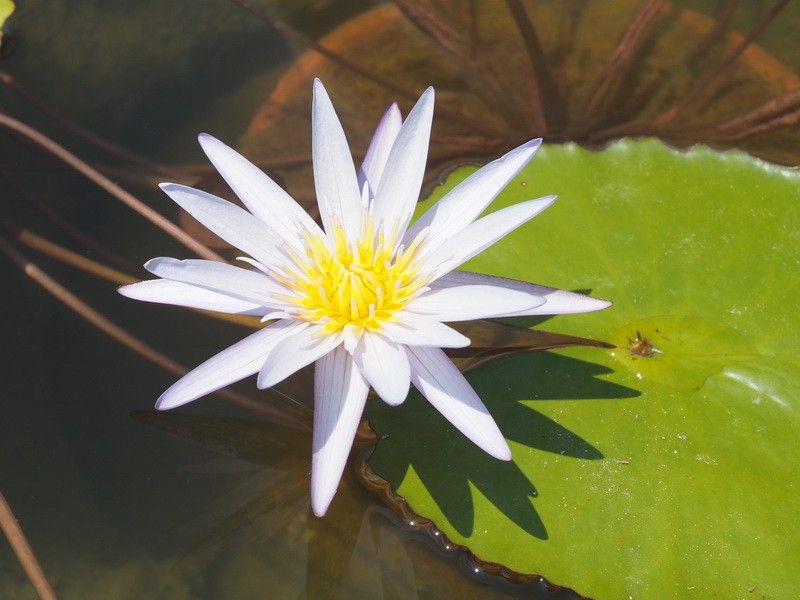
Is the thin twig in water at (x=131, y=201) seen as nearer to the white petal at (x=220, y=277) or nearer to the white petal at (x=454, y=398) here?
the white petal at (x=220, y=277)

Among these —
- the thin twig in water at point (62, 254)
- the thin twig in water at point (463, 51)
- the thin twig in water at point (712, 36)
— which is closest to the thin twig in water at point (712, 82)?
the thin twig in water at point (712, 36)

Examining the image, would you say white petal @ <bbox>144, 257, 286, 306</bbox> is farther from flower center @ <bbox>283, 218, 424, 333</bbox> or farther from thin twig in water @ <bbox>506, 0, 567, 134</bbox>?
thin twig in water @ <bbox>506, 0, 567, 134</bbox>

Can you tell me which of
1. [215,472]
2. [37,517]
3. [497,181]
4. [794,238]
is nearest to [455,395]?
[497,181]

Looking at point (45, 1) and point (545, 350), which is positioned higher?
point (45, 1)

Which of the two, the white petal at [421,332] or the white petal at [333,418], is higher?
the white petal at [421,332]

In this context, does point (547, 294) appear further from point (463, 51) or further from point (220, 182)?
point (463, 51)

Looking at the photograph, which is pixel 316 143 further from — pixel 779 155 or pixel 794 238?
pixel 779 155
